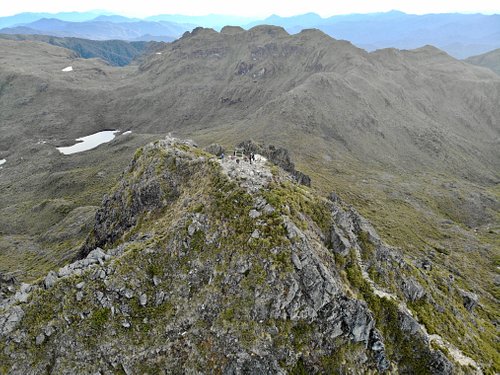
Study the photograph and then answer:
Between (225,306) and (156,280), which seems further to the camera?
(156,280)

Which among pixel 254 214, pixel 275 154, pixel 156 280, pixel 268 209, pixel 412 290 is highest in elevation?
pixel 268 209

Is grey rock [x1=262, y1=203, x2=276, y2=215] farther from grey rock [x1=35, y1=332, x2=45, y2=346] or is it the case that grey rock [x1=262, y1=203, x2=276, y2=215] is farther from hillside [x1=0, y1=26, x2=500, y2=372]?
grey rock [x1=35, y1=332, x2=45, y2=346]

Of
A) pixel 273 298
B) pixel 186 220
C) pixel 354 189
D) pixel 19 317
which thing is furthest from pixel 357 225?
pixel 354 189

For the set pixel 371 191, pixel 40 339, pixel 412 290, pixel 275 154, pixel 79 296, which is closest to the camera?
pixel 40 339

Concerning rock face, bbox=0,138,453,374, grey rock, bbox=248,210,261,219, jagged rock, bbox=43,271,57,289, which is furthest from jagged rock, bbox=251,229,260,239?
jagged rock, bbox=43,271,57,289

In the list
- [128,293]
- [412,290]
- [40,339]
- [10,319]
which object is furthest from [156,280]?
[412,290]

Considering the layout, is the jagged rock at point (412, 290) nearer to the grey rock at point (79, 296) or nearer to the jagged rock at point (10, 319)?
the grey rock at point (79, 296)

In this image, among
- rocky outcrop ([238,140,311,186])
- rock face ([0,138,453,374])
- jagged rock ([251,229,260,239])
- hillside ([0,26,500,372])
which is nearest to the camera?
rock face ([0,138,453,374])

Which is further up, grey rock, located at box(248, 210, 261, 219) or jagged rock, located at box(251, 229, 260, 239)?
grey rock, located at box(248, 210, 261, 219)

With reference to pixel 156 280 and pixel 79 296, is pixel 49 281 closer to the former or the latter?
pixel 79 296
